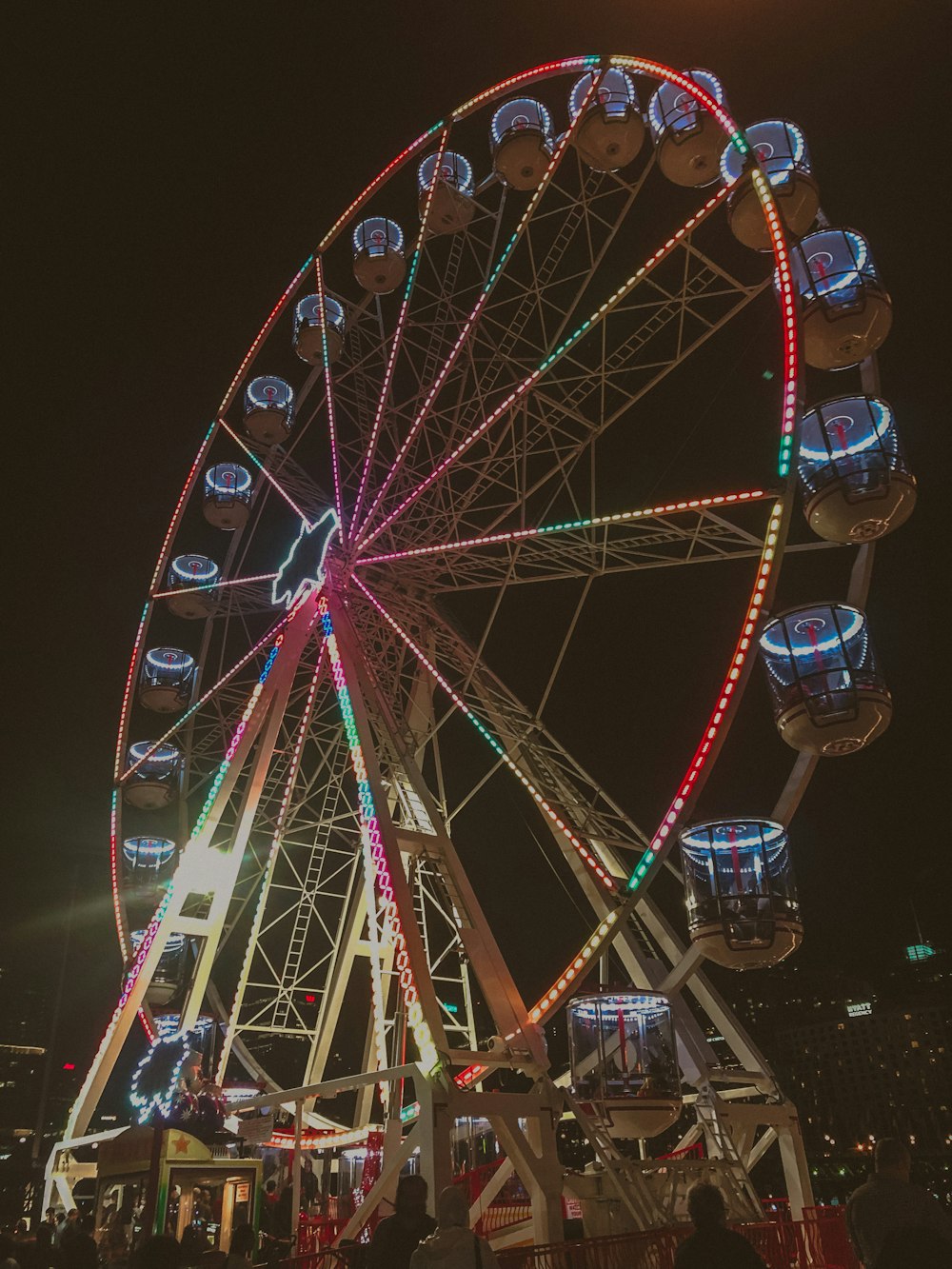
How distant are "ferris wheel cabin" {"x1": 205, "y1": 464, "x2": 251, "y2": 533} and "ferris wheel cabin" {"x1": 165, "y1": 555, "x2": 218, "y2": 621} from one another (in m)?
0.87

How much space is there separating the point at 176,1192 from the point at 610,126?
14042 mm

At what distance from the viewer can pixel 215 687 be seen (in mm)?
16875

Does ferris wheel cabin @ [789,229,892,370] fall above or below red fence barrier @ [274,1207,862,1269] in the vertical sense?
above

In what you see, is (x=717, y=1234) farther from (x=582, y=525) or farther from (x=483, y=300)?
(x=483, y=300)

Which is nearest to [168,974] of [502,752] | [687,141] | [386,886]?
[502,752]

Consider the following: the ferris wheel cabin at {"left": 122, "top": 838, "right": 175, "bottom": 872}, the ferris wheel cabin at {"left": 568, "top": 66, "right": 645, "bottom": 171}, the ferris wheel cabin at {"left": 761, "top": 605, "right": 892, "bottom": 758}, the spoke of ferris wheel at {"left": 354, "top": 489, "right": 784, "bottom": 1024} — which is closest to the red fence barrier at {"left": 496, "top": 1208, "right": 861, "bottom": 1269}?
the spoke of ferris wheel at {"left": 354, "top": 489, "right": 784, "bottom": 1024}

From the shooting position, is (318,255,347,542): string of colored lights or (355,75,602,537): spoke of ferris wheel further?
(318,255,347,542): string of colored lights

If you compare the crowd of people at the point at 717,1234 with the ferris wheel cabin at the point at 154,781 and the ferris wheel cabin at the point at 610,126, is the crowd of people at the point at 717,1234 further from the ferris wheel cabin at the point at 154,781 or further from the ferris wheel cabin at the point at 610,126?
the ferris wheel cabin at the point at 610,126

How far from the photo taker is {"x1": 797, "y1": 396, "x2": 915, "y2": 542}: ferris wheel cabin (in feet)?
36.5

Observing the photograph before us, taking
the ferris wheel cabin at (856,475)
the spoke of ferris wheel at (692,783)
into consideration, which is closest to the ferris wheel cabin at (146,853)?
the spoke of ferris wheel at (692,783)

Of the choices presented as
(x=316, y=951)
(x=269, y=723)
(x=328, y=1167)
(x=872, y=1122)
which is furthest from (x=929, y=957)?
(x=269, y=723)

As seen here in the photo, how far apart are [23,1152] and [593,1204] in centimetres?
5060

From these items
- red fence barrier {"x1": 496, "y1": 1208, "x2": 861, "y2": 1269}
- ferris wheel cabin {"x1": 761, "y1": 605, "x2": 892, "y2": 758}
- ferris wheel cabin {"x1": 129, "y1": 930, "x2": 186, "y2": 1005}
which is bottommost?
red fence barrier {"x1": 496, "y1": 1208, "x2": 861, "y2": 1269}

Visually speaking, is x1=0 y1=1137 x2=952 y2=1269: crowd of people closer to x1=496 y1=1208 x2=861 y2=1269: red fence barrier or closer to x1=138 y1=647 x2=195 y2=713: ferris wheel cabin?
x1=496 y1=1208 x2=861 y2=1269: red fence barrier
